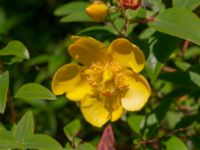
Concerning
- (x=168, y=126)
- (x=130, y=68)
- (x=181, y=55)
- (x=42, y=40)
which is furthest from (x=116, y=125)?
(x=42, y=40)

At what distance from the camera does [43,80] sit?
2414mm

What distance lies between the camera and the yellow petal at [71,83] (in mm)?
1739

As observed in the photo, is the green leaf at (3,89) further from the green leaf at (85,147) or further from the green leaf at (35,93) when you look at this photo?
the green leaf at (85,147)

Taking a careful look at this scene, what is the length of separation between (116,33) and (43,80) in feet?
1.96

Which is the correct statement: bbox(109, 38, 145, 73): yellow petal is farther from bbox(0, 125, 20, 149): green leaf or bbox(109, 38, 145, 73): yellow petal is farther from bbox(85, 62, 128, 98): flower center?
bbox(0, 125, 20, 149): green leaf

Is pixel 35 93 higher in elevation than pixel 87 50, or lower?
lower

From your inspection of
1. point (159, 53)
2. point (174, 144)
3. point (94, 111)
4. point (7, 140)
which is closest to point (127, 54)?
point (159, 53)

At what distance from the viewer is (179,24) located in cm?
160

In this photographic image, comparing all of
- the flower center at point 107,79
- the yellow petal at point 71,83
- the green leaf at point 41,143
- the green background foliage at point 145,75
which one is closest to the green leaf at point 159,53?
the green background foliage at point 145,75

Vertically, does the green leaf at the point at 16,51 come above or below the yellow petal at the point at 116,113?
above

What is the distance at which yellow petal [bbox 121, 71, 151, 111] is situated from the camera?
5.62ft

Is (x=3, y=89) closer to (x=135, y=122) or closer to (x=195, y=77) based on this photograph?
(x=135, y=122)

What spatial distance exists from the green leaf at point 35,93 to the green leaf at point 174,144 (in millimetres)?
398

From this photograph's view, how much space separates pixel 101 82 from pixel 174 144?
303 millimetres
